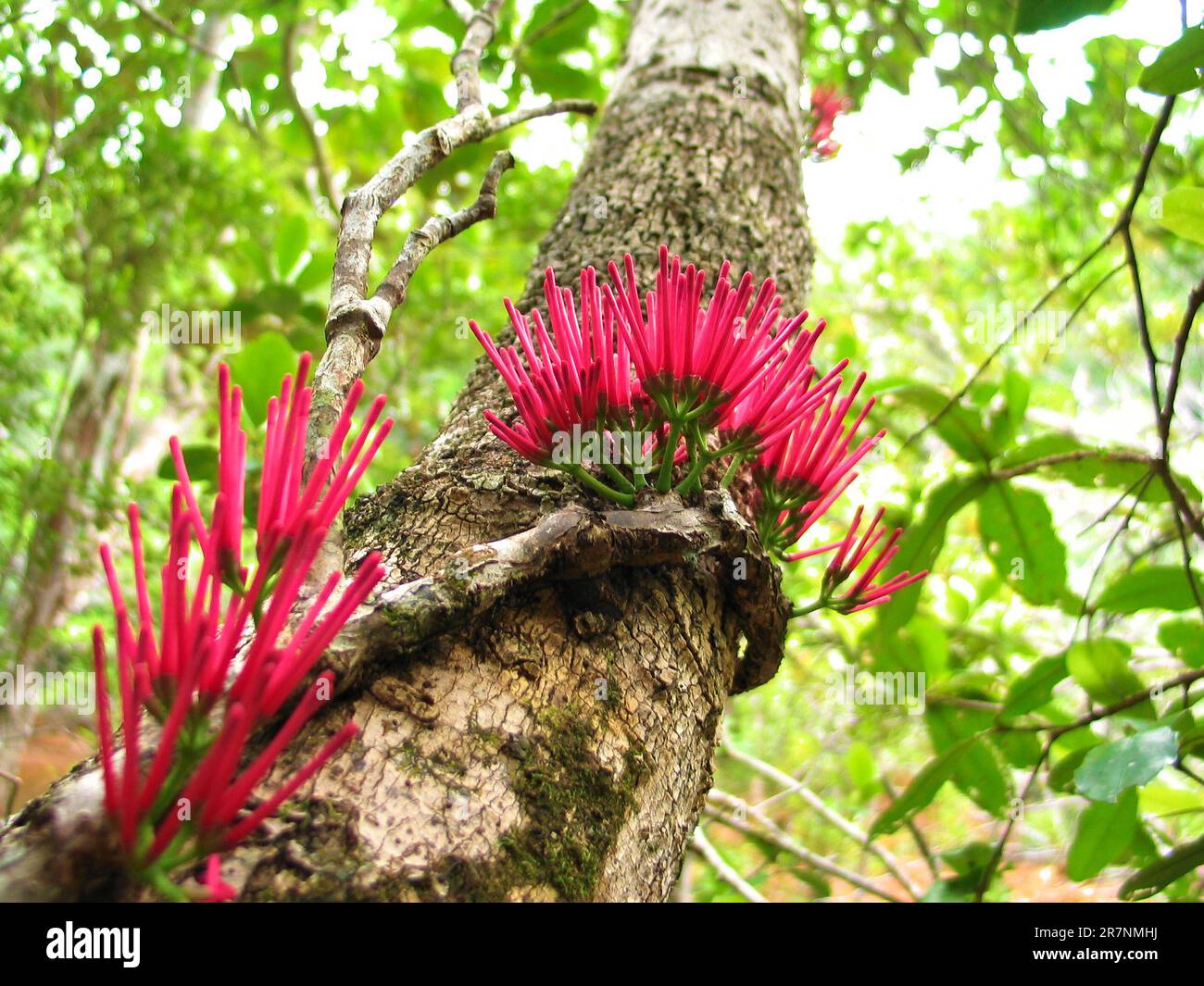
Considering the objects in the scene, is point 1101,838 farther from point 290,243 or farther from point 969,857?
point 290,243

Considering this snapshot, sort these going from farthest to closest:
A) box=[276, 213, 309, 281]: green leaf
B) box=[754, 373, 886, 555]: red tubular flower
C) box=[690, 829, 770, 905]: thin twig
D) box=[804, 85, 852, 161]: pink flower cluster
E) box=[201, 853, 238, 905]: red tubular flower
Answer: box=[804, 85, 852, 161]: pink flower cluster → box=[276, 213, 309, 281]: green leaf → box=[690, 829, 770, 905]: thin twig → box=[754, 373, 886, 555]: red tubular flower → box=[201, 853, 238, 905]: red tubular flower

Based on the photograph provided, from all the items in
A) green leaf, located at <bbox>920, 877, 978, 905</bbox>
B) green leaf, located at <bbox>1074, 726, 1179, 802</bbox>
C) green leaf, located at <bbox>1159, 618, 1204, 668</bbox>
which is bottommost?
green leaf, located at <bbox>920, 877, 978, 905</bbox>

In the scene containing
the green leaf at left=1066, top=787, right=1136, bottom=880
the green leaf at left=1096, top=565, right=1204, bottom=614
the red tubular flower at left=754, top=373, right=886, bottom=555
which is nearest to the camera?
the red tubular flower at left=754, top=373, right=886, bottom=555

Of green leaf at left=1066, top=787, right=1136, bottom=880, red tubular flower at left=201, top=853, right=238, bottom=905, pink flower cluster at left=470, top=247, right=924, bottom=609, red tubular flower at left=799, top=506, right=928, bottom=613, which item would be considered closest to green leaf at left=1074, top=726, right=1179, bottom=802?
red tubular flower at left=799, top=506, right=928, bottom=613

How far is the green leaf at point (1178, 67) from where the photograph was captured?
1049 millimetres

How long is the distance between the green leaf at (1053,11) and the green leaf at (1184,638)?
1.11m

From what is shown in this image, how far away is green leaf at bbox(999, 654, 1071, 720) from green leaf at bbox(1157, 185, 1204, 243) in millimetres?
732

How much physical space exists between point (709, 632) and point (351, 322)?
1.49 feet

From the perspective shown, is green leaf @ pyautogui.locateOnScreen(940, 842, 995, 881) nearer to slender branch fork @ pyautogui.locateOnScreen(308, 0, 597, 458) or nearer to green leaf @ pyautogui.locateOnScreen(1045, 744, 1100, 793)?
green leaf @ pyautogui.locateOnScreen(1045, 744, 1100, 793)

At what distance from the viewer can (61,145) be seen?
2.61 m

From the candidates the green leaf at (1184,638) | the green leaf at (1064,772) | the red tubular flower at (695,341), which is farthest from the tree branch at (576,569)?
the green leaf at (1184,638)

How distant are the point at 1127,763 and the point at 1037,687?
0.54 metres

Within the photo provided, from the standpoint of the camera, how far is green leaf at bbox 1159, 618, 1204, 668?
62.3 inches

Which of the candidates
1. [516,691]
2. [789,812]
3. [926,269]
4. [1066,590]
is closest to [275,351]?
[516,691]
